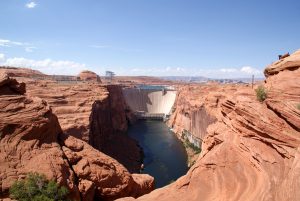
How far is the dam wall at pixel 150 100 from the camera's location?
389ft

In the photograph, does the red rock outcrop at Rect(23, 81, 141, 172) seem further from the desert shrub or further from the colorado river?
the desert shrub

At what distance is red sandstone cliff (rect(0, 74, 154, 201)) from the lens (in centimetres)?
2084

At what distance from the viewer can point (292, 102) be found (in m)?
15.7

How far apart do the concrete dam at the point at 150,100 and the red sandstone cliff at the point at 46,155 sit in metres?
89.4

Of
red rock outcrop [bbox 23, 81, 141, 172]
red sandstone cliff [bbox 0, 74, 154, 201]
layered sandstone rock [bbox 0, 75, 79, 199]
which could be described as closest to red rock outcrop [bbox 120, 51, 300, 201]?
red sandstone cliff [bbox 0, 74, 154, 201]

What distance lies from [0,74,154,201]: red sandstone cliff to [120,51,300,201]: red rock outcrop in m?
6.17

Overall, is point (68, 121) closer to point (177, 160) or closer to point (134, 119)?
point (177, 160)

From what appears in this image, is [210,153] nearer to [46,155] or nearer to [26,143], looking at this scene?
[46,155]

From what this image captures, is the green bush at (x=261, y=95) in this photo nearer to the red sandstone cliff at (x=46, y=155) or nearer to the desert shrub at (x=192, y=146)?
the red sandstone cliff at (x=46, y=155)

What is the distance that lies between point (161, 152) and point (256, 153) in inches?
1964

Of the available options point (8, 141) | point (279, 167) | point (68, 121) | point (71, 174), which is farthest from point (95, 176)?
point (68, 121)

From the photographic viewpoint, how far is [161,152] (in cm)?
6512

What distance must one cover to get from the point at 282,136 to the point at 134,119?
90.9 m

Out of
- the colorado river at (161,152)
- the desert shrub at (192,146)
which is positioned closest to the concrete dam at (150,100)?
the colorado river at (161,152)
